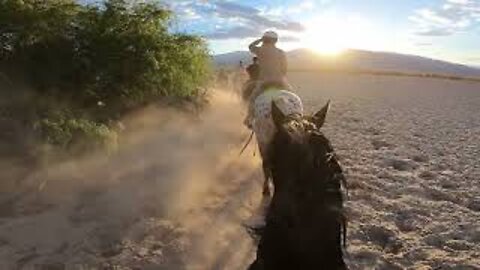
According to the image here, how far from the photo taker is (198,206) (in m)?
8.21

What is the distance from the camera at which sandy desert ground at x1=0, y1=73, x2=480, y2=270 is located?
21.6ft

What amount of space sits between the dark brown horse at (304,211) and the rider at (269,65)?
4.93m

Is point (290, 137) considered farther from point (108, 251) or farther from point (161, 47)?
point (161, 47)

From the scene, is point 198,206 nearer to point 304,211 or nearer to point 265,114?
point 265,114

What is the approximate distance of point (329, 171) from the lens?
3.58 meters

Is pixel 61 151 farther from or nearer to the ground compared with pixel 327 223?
nearer to the ground

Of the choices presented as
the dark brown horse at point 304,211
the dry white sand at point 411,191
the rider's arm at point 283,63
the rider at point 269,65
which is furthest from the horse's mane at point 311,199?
the rider's arm at point 283,63

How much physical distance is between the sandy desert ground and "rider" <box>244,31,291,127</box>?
1404 millimetres

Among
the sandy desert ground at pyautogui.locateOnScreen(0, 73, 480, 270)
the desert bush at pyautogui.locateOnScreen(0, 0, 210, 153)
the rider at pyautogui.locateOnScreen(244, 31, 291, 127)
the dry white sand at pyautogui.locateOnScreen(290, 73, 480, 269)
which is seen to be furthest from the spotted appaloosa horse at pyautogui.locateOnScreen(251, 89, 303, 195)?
the desert bush at pyautogui.locateOnScreen(0, 0, 210, 153)

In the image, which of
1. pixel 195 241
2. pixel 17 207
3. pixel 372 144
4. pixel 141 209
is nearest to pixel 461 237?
pixel 195 241

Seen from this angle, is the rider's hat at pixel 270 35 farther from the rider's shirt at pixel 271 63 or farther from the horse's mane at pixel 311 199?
the horse's mane at pixel 311 199

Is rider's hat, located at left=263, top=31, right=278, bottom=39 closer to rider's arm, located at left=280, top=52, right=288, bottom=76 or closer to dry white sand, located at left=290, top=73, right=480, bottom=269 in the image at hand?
rider's arm, located at left=280, top=52, right=288, bottom=76

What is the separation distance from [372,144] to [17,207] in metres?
8.09

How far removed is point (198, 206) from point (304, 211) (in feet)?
15.8
